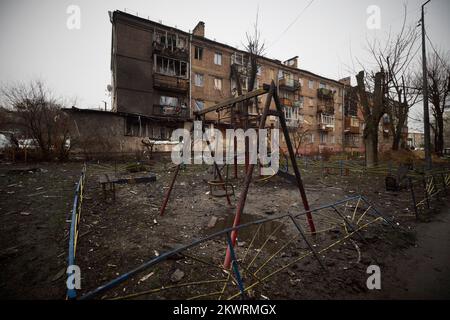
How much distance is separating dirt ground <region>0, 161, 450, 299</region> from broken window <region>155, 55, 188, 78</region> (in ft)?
58.8

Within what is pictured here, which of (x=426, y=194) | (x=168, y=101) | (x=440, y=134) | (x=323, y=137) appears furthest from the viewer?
(x=323, y=137)

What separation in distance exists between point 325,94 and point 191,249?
3632 cm

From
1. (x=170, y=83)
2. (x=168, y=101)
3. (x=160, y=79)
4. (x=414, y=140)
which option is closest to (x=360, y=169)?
(x=168, y=101)

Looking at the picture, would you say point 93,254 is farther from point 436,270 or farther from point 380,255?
point 436,270

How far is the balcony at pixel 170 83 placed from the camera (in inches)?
797

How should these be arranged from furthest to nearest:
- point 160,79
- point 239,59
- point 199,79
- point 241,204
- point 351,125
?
point 351,125, point 239,59, point 199,79, point 160,79, point 241,204

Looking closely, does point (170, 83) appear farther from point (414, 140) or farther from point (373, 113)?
point (414, 140)

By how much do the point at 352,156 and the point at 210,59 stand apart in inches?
865

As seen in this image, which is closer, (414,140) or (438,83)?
(438,83)

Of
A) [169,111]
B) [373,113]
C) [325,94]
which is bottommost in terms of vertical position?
[373,113]

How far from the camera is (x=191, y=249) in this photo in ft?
10.4

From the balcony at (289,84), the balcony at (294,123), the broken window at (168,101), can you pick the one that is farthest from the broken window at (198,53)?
the balcony at (294,123)

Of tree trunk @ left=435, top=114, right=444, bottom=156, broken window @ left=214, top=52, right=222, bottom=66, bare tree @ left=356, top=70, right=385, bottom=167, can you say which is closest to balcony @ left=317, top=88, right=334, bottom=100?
tree trunk @ left=435, top=114, right=444, bottom=156
